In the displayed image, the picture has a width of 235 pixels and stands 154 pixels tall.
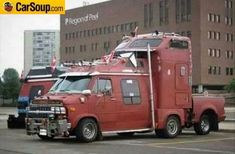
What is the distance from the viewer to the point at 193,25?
323ft

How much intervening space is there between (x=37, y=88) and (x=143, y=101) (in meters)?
8.29

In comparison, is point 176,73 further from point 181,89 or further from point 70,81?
point 70,81

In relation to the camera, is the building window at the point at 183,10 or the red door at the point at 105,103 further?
the building window at the point at 183,10

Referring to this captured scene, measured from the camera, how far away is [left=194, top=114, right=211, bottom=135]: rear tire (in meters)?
21.3

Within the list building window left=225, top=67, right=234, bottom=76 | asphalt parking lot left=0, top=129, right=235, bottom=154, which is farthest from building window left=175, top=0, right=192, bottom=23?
asphalt parking lot left=0, top=129, right=235, bottom=154

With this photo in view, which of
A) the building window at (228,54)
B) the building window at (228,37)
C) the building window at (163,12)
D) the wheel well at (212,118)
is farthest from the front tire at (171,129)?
the building window at (228,54)

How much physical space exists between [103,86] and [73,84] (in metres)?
0.98

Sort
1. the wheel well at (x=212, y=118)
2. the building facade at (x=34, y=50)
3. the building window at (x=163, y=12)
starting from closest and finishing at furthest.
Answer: the wheel well at (x=212, y=118), the building window at (x=163, y=12), the building facade at (x=34, y=50)

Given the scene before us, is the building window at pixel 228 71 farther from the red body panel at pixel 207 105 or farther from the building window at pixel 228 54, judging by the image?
the red body panel at pixel 207 105

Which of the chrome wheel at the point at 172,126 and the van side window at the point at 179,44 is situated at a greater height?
the van side window at the point at 179,44

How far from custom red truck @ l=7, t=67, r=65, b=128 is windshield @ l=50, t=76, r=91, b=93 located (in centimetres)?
722

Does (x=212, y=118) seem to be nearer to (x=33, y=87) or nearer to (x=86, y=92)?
(x=86, y=92)

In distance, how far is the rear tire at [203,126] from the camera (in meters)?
21.3

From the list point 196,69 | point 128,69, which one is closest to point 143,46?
point 128,69
